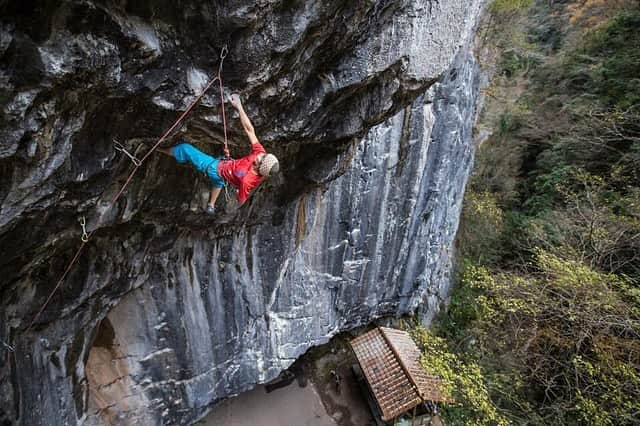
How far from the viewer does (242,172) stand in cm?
314

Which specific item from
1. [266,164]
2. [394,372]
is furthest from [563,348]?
[266,164]

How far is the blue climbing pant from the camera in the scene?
333 cm

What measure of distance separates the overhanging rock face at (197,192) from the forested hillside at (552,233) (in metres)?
2.83

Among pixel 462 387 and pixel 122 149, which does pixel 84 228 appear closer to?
pixel 122 149

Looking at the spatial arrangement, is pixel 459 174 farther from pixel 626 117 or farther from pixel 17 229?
pixel 17 229

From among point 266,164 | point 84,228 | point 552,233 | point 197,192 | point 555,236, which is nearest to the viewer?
point 266,164

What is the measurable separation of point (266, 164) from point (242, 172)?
1.04 feet

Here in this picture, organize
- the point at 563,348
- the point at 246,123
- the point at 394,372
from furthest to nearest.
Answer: the point at 394,372
the point at 563,348
the point at 246,123

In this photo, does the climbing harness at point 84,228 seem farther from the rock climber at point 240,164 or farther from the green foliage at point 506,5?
the green foliage at point 506,5

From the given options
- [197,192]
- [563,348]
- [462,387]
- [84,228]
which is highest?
[197,192]

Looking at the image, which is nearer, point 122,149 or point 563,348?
point 122,149

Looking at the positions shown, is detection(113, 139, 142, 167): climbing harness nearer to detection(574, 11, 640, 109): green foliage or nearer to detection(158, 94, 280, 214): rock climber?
detection(158, 94, 280, 214): rock climber

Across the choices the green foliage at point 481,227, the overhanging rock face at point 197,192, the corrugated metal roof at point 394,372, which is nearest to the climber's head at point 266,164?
the overhanging rock face at point 197,192

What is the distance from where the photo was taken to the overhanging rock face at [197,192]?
2412mm
